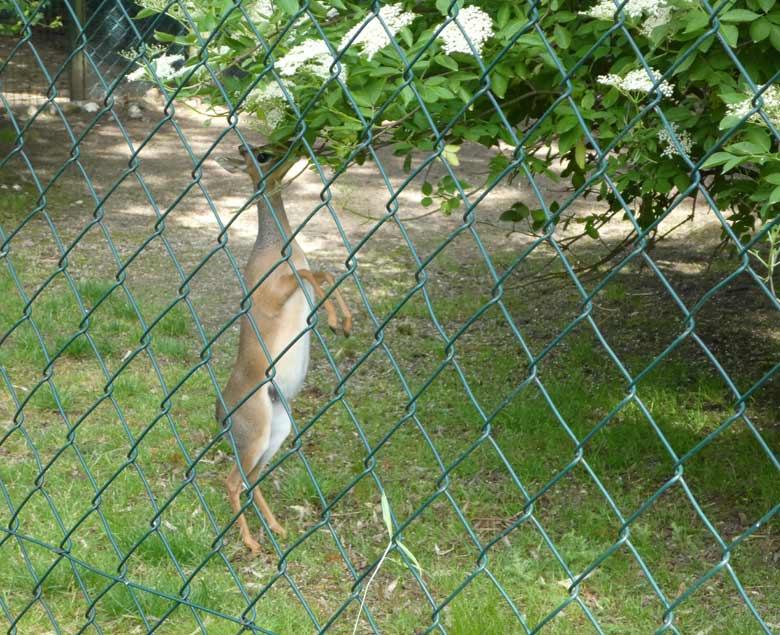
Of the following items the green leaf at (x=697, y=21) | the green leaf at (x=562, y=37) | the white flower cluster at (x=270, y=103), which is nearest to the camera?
the green leaf at (x=697, y=21)

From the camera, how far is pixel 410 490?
4.63 metres

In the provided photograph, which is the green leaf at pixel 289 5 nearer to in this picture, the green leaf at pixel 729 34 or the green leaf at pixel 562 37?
the green leaf at pixel 729 34

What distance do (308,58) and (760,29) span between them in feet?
4.23

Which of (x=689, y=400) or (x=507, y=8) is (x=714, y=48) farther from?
(x=689, y=400)

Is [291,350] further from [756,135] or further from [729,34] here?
[729,34]

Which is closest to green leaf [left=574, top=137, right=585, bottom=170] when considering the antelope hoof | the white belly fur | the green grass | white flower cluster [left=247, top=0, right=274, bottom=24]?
the green grass

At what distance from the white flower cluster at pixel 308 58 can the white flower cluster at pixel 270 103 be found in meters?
0.19

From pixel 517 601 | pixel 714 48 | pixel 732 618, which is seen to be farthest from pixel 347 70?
pixel 732 618

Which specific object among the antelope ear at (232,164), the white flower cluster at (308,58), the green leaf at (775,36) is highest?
the green leaf at (775,36)

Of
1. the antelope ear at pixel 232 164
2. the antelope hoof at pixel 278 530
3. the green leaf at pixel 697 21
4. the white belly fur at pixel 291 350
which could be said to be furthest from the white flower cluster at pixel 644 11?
the antelope hoof at pixel 278 530

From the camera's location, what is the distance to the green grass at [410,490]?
3.70 meters

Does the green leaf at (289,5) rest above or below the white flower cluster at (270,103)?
above

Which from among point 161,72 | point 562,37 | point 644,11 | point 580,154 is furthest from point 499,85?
point 161,72

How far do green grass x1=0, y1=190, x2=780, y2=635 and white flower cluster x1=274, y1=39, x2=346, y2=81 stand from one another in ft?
2.79
